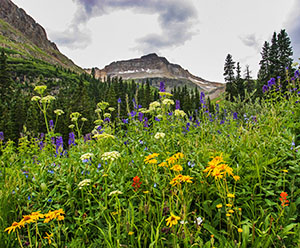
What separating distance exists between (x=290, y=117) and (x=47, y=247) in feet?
15.7

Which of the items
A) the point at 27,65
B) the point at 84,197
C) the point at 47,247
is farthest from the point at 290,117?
the point at 27,65

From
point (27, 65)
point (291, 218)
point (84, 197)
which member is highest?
point (27, 65)

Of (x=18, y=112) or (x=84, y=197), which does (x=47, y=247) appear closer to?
(x=84, y=197)

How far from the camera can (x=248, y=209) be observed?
250 centimetres

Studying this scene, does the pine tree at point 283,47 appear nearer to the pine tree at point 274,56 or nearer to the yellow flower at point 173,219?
the pine tree at point 274,56

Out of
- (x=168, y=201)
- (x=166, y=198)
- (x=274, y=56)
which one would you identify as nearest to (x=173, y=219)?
(x=168, y=201)

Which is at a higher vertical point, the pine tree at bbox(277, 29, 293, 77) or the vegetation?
the pine tree at bbox(277, 29, 293, 77)

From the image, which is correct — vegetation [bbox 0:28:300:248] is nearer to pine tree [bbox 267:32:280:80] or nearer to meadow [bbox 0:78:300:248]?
meadow [bbox 0:78:300:248]

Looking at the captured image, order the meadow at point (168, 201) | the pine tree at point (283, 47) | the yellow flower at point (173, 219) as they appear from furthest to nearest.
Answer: the pine tree at point (283, 47), the meadow at point (168, 201), the yellow flower at point (173, 219)

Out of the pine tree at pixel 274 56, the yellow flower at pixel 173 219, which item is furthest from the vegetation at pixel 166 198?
the pine tree at pixel 274 56

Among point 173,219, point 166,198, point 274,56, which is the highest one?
point 274,56

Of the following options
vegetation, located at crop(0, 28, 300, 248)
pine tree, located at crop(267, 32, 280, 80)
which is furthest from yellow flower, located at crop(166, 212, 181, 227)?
pine tree, located at crop(267, 32, 280, 80)

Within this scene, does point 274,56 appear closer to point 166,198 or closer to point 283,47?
point 283,47

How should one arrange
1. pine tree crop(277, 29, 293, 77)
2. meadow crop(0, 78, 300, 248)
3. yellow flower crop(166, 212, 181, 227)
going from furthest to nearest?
pine tree crop(277, 29, 293, 77) < meadow crop(0, 78, 300, 248) < yellow flower crop(166, 212, 181, 227)
